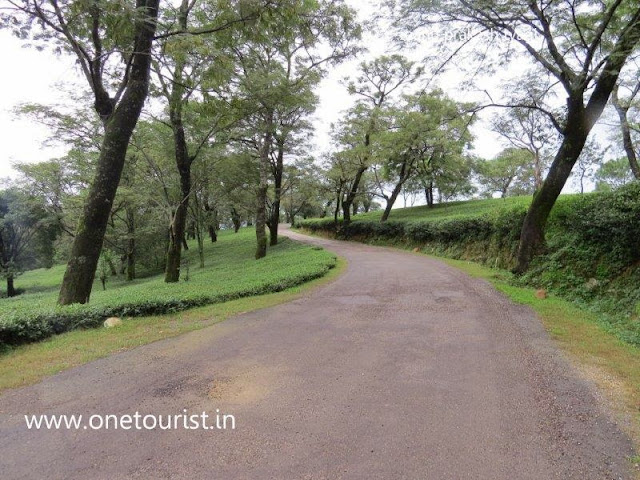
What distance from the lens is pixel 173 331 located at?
5289 mm

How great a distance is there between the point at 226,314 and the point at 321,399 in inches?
139

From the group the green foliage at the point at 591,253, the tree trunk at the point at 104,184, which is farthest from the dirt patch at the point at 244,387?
the green foliage at the point at 591,253

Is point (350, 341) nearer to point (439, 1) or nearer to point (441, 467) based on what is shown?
point (441, 467)

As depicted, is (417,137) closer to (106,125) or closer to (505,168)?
(106,125)

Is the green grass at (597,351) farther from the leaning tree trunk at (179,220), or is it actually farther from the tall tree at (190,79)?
the leaning tree trunk at (179,220)

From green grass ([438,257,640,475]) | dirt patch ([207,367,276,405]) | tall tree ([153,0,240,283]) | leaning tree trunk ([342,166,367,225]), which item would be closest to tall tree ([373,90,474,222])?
leaning tree trunk ([342,166,367,225])

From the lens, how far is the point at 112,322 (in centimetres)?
558

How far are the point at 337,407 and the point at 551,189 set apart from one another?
7940mm

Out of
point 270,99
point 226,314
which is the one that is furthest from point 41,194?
point 226,314

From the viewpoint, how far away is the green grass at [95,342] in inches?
154

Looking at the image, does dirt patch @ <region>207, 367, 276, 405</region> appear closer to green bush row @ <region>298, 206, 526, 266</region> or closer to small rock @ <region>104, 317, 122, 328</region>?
small rock @ <region>104, 317, 122, 328</region>

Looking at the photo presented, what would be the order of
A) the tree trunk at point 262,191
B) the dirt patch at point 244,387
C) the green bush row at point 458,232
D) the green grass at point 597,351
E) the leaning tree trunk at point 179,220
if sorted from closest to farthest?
the green grass at point 597,351 < the dirt patch at point 244,387 < the green bush row at point 458,232 < the leaning tree trunk at point 179,220 < the tree trunk at point 262,191

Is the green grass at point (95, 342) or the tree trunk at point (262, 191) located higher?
the tree trunk at point (262, 191)

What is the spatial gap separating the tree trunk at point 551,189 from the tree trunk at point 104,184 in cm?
933
